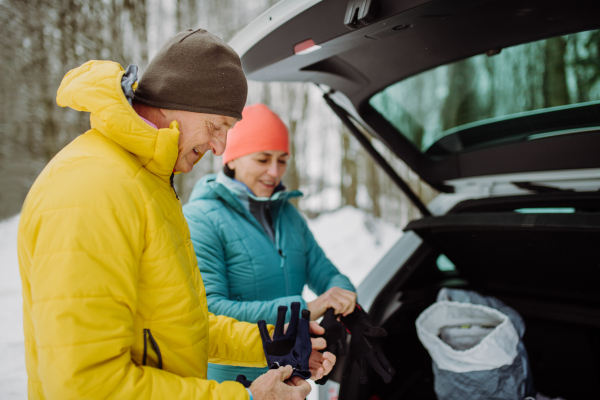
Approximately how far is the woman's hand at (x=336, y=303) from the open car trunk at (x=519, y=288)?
12.5 inches

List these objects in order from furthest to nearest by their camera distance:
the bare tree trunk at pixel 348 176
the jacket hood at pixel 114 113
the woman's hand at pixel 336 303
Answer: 1. the bare tree trunk at pixel 348 176
2. the woman's hand at pixel 336 303
3. the jacket hood at pixel 114 113

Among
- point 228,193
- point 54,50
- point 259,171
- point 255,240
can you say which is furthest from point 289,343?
point 54,50

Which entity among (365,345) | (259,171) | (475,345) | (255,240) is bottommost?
(475,345)

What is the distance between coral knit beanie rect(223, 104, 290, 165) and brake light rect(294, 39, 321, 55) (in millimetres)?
505

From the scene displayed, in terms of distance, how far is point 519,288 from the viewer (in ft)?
6.35

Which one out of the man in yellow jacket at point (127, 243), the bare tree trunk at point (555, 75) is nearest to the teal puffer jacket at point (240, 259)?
the man in yellow jacket at point (127, 243)

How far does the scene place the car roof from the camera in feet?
3.40

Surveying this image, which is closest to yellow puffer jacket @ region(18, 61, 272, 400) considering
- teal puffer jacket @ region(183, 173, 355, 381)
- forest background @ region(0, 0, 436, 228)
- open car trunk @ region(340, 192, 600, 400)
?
teal puffer jacket @ region(183, 173, 355, 381)

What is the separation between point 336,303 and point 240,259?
43 centimetres

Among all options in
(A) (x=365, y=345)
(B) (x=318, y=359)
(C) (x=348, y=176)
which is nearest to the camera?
(B) (x=318, y=359)

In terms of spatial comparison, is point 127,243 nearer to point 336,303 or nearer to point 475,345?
point 336,303

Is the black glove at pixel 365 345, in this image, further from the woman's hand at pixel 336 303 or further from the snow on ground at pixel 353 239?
the snow on ground at pixel 353 239

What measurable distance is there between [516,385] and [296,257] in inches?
43.2

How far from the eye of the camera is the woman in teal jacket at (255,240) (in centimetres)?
140
